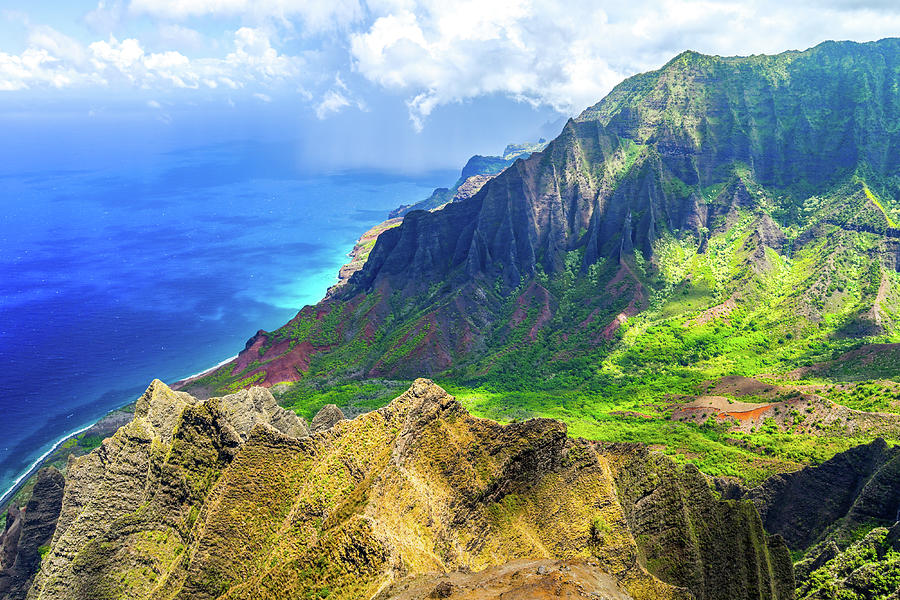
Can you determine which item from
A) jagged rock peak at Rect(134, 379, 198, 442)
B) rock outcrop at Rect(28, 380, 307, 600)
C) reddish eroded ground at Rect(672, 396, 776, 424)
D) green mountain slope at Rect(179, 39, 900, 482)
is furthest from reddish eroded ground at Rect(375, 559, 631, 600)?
reddish eroded ground at Rect(672, 396, 776, 424)

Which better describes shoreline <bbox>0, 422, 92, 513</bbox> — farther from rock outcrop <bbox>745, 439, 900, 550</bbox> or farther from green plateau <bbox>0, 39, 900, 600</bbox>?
rock outcrop <bbox>745, 439, 900, 550</bbox>

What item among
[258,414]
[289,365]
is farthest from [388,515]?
[289,365]

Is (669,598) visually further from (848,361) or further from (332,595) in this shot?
(848,361)

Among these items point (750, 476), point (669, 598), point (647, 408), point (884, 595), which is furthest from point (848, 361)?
point (669, 598)

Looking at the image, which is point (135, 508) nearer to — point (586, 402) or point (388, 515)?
point (388, 515)

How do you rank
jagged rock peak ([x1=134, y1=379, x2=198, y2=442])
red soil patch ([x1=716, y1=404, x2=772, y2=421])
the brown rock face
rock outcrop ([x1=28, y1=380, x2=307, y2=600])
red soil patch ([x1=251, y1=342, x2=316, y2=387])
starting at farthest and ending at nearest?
red soil patch ([x1=251, y1=342, x2=316, y2=387]) → red soil patch ([x1=716, y1=404, x2=772, y2=421]) → jagged rock peak ([x1=134, y1=379, x2=198, y2=442]) → the brown rock face → rock outcrop ([x1=28, y1=380, x2=307, y2=600])
